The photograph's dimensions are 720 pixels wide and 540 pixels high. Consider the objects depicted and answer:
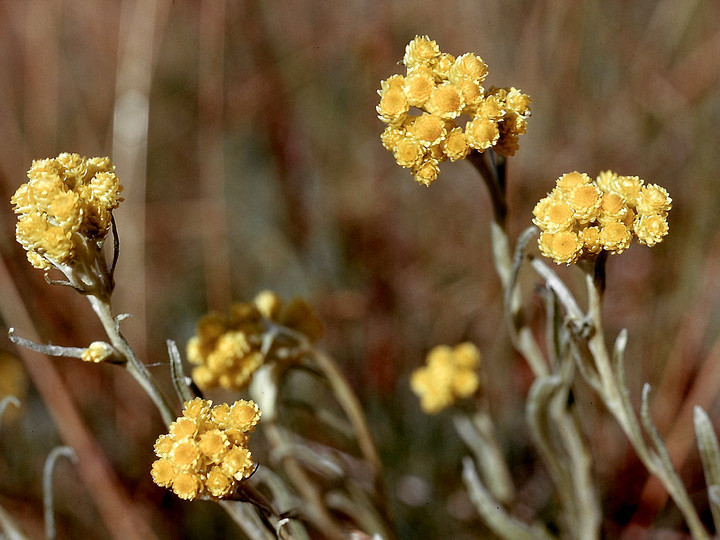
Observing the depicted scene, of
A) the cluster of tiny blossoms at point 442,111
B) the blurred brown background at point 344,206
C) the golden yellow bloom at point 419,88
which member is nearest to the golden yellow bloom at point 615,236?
the cluster of tiny blossoms at point 442,111

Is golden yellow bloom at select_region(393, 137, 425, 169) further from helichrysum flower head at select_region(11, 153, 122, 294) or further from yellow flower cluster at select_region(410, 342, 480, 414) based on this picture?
yellow flower cluster at select_region(410, 342, 480, 414)

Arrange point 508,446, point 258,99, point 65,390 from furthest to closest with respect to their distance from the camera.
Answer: point 258,99, point 508,446, point 65,390

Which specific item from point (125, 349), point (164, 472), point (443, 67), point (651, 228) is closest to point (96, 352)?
point (125, 349)

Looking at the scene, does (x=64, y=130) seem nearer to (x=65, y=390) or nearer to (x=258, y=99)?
(x=258, y=99)

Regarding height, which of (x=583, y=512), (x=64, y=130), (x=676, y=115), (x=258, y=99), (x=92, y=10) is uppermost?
(x=92, y=10)

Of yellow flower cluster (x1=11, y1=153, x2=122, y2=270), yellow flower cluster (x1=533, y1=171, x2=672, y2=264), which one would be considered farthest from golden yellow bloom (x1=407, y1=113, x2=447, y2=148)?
yellow flower cluster (x1=11, y1=153, x2=122, y2=270)

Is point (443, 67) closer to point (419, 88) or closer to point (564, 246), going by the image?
point (419, 88)

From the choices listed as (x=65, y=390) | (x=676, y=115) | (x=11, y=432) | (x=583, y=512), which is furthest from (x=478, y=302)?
(x=11, y=432)
